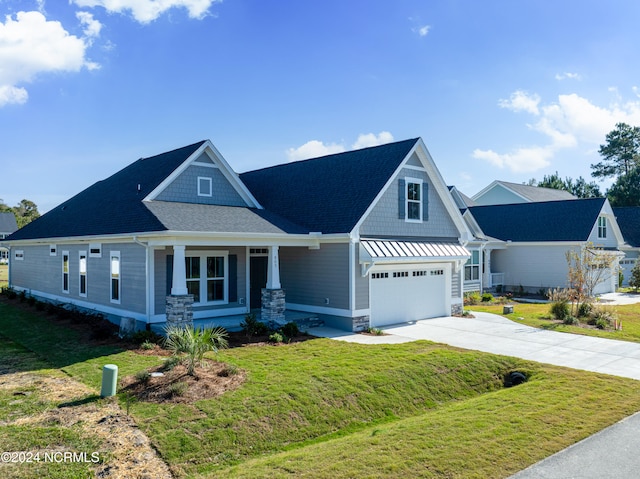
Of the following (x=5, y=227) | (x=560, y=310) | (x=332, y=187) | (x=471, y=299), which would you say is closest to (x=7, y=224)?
(x=5, y=227)

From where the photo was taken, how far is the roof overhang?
55.2ft

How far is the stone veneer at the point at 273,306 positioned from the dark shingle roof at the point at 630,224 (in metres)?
33.0

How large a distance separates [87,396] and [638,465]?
30.9 feet

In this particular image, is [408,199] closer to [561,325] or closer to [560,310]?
[561,325]

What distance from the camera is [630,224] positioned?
1553 inches

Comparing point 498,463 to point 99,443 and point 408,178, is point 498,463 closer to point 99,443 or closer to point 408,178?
point 99,443

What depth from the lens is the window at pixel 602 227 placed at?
105ft

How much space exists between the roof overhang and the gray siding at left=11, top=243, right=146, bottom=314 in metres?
7.48

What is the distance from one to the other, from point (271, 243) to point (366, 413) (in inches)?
317

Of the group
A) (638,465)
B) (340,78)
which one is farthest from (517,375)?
(340,78)

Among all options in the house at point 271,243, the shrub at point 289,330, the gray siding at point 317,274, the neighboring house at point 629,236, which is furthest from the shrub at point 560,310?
the neighboring house at point 629,236

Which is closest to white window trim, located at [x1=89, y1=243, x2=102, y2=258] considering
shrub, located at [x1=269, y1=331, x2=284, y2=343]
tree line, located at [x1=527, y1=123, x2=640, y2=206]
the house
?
the house

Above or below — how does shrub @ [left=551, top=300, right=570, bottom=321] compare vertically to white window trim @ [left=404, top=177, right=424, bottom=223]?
below

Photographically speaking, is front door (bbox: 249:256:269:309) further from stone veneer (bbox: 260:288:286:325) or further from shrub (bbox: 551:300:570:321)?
shrub (bbox: 551:300:570:321)
